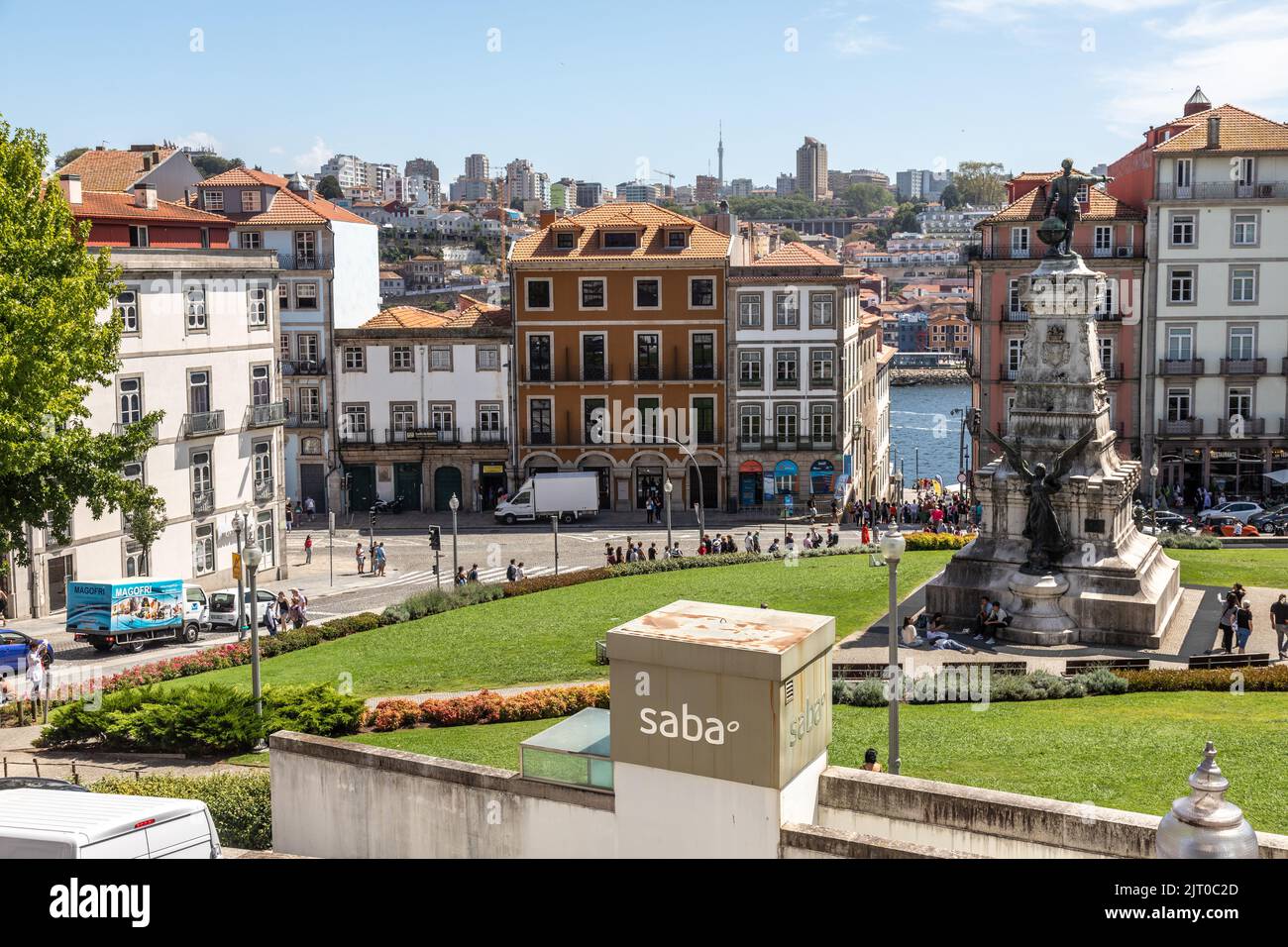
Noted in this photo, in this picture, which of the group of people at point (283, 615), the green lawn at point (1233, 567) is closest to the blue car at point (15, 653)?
the group of people at point (283, 615)

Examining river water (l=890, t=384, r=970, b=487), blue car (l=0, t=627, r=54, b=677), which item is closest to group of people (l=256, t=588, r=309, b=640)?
blue car (l=0, t=627, r=54, b=677)

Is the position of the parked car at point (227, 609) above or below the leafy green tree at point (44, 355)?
below

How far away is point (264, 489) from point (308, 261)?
59.1ft

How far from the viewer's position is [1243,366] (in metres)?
58.0

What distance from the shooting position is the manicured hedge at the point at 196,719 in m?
22.4

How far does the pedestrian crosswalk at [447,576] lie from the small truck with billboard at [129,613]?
925 centimetres

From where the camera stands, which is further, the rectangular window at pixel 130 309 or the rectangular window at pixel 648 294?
the rectangular window at pixel 648 294

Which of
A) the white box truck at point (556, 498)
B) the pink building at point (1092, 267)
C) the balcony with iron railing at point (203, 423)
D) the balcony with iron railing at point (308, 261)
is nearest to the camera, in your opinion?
the balcony with iron railing at point (203, 423)

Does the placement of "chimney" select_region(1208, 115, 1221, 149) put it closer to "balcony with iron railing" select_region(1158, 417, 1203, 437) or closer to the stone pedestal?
"balcony with iron railing" select_region(1158, 417, 1203, 437)

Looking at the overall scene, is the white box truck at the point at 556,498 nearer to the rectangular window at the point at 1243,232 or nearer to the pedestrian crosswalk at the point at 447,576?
the pedestrian crosswalk at the point at 447,576

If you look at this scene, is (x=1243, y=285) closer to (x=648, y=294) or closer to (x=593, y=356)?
(x=648, y=294)

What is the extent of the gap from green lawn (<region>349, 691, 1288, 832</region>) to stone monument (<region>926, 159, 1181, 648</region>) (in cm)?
540

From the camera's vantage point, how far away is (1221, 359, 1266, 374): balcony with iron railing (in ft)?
190
